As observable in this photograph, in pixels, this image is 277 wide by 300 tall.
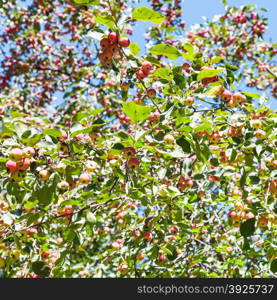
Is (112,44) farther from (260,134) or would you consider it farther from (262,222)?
(262,222)

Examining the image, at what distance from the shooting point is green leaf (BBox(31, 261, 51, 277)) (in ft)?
8.14

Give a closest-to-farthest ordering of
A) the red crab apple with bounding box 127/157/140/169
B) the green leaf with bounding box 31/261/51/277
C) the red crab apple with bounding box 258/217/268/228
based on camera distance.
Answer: the red crab apple with bounding box 127/157/140/169
the green leaf with bounding box 31/261/51/277
the red crab apple with bounding box 258/217/268/228

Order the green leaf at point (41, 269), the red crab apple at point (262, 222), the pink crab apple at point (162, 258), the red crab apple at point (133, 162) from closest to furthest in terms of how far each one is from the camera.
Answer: the red crab apple at point (133, 162)
the green leaf at point (41, 269)
the red crab apple at point (262, 222)
the pink crab apple at point (162, 258)

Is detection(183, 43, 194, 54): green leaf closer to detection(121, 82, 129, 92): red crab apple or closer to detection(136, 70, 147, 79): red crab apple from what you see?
detection(136, 70, 147, 79): red crab apple

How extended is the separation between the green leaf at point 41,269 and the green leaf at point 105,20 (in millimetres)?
1579

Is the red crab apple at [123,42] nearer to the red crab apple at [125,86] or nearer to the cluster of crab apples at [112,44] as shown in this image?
the cluster of crab apples at [112,44]

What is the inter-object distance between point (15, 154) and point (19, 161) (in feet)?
0.30

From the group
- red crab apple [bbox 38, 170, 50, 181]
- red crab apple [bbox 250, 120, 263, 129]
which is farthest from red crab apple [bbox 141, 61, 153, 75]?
red crab apple [bbox 38, 170, 50, 181]

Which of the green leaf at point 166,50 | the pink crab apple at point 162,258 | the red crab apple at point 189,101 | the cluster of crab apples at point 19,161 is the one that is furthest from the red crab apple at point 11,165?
the pink crab apple at point 162,258

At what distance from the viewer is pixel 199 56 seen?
277cm

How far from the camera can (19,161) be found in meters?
2.08

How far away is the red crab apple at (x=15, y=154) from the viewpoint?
1997 millimetres

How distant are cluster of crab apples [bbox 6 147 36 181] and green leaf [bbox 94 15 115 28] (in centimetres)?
80

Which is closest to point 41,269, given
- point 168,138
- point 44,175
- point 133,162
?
point 44,175
